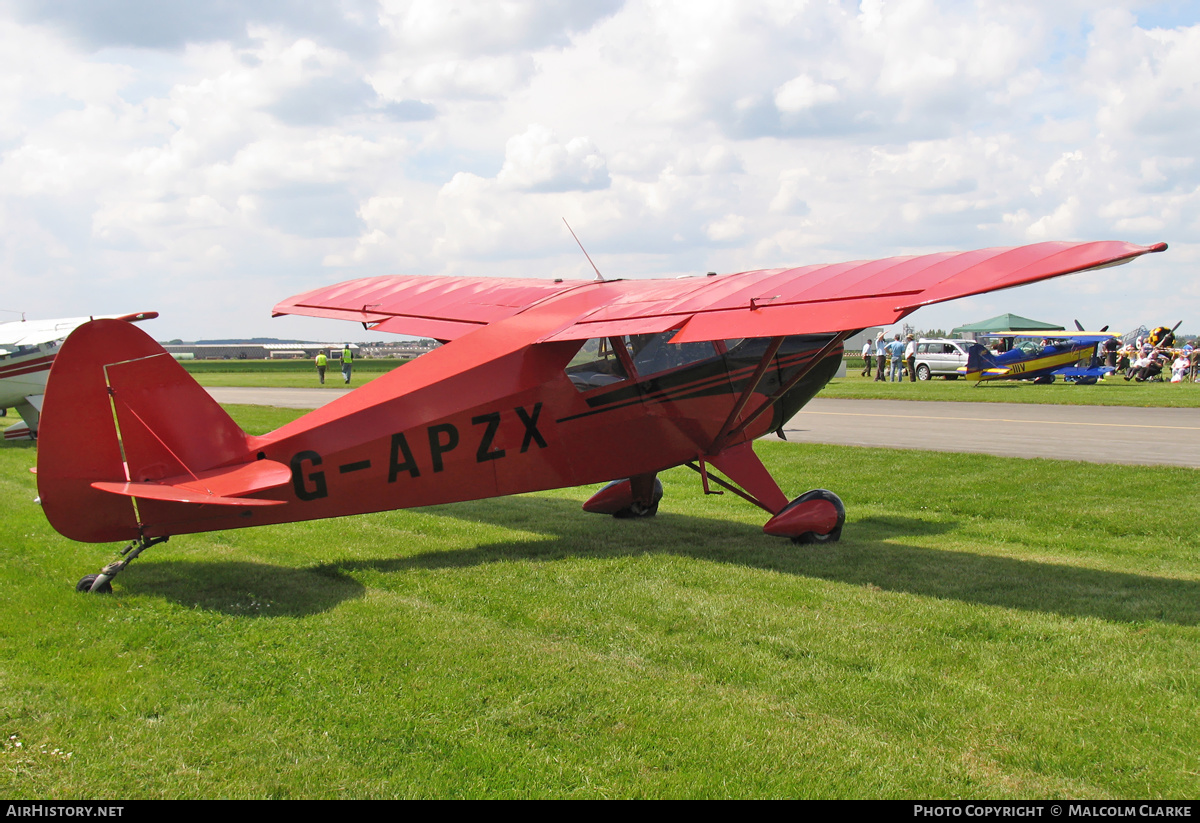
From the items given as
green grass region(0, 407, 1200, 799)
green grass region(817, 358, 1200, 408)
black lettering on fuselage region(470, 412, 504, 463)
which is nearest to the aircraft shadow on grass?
green grass region(0, 407, 1200, 799)

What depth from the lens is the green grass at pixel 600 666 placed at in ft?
11.5

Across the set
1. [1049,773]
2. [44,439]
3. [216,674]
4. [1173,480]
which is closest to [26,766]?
[216,674]

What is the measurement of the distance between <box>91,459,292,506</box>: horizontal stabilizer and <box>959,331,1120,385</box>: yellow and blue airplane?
29237 millimetres

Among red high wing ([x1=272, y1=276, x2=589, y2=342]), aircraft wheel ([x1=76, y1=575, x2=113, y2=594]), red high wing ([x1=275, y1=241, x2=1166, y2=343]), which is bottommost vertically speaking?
aircraft wheel ([x1=76, y1=575, x2=113, y2=594])

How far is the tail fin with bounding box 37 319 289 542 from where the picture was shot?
5297mm

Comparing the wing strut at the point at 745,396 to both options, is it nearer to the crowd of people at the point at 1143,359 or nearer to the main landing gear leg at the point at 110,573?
the main landing gear leg at the point at 110,573

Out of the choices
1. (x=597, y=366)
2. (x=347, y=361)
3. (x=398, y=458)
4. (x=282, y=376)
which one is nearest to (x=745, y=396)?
(x=597, y=366)

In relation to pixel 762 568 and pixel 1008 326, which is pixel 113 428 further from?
pixel 1008 326

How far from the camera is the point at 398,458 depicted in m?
6.56

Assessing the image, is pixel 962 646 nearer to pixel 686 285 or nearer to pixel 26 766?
pixel 686 285

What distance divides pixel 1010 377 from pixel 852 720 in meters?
30.5

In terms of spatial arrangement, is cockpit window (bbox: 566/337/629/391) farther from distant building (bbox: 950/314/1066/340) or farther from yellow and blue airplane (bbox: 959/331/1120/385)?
distant building (bbox: 950/314/1066/340)

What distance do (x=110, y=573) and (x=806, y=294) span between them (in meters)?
5.13

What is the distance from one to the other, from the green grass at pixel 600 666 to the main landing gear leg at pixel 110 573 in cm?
11
